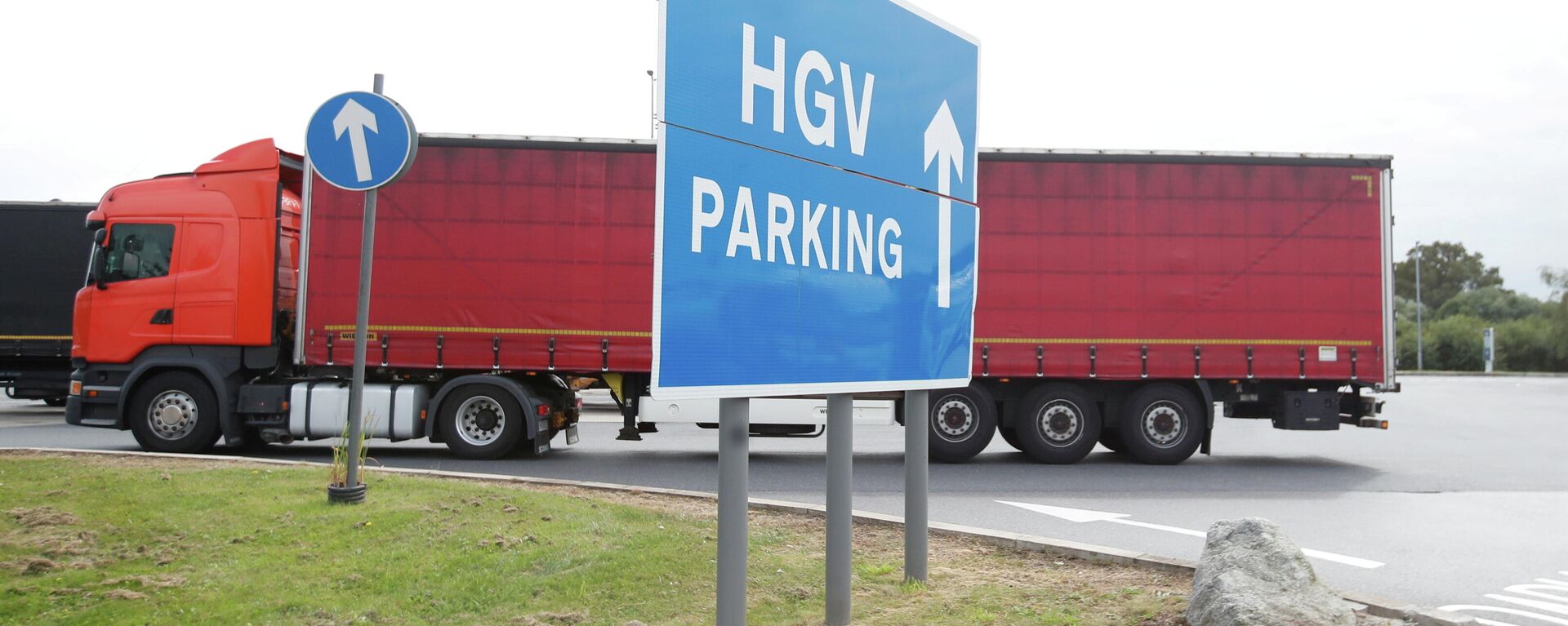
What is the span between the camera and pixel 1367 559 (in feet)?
22.6

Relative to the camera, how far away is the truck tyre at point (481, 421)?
11922mm

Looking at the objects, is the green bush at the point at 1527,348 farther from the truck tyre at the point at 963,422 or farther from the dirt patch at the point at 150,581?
the dirt patch at the point at 150,581

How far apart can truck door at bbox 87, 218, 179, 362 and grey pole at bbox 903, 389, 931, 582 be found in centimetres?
970

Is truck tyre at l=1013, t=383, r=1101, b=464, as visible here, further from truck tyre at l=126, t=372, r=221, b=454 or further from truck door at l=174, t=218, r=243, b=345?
truck tyre at l=126, t=372, r=221, b=454

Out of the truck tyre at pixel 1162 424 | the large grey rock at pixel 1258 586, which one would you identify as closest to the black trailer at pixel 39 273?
the truck tyre at pixel 1162 424

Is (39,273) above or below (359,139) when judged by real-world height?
below

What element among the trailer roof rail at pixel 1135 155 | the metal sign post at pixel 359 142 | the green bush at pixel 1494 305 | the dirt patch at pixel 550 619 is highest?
the green bush at pixel 1494 305

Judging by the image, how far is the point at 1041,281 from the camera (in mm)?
12133

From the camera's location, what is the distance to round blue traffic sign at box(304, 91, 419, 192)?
272 inches

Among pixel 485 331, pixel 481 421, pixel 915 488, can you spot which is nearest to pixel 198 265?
pixel 485 331

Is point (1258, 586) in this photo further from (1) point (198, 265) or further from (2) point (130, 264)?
(2) point (130, 264)

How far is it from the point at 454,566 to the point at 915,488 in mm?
2323

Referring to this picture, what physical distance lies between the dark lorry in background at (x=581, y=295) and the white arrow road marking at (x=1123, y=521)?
329cm

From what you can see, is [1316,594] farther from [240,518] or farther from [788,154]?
[240,518]
